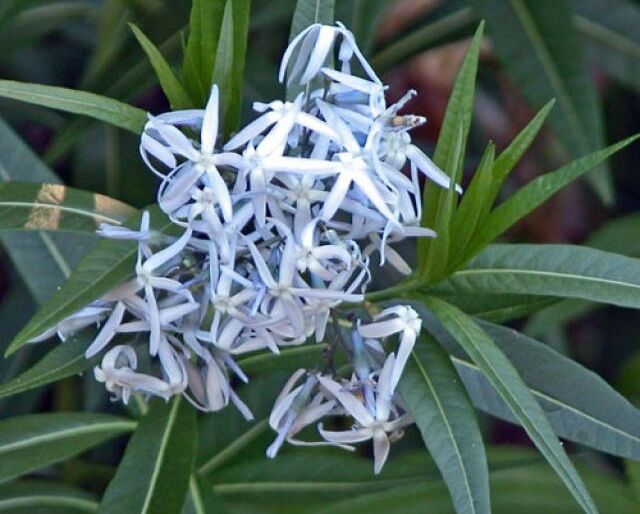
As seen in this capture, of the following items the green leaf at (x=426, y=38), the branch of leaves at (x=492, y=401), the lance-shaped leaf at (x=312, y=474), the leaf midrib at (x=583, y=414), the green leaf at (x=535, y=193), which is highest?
the green leaf at (x=535, y=193)

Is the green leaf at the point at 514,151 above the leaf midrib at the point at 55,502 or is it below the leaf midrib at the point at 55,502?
above

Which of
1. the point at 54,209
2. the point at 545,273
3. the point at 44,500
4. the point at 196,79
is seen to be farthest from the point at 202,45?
the point at 44,500

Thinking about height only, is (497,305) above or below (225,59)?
below

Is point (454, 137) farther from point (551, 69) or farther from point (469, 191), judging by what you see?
point (551, 69)

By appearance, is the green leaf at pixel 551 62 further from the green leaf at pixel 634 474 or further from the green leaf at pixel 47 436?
the green leaf at pixel 47 436

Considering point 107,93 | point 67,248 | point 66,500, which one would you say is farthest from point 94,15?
point 66,500

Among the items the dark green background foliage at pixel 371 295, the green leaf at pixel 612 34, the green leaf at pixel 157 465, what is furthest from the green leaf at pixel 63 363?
the green leaf at pixel 612 34

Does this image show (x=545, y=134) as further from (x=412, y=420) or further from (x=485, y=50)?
(x=412, y=420)
